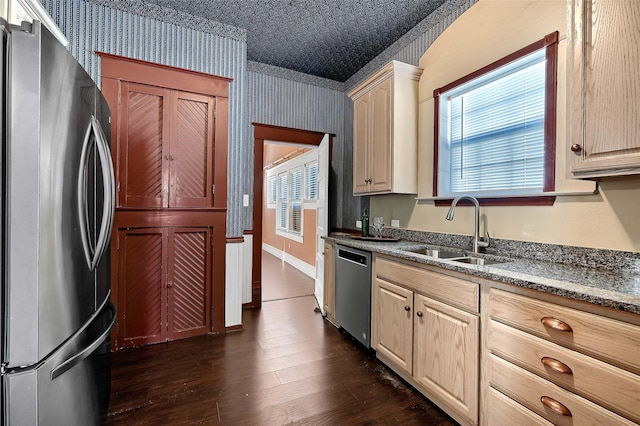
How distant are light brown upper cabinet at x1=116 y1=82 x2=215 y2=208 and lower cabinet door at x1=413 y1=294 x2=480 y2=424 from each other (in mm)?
2152

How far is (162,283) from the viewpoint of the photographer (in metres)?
2.76

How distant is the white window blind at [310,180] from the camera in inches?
217

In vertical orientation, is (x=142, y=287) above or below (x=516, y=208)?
below

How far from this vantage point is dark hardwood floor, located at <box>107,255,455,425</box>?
5.83 ft

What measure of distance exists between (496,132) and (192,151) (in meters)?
2.58

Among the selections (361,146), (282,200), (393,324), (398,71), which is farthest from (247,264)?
(282,200)

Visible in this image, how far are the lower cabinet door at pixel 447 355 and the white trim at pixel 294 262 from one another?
344 cm

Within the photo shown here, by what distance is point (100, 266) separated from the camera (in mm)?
1530

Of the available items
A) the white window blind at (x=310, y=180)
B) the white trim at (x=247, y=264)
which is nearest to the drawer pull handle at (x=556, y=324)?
the white trim at (x=247, y=264)

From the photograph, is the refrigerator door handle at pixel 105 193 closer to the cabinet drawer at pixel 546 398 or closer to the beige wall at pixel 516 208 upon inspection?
the cabinet drawer at pixel 546 398

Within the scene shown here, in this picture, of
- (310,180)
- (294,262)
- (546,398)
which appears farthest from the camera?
(294,262)

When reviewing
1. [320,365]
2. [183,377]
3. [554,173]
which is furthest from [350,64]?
[183,377]

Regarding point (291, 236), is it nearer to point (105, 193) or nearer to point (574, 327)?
point (105, 193)

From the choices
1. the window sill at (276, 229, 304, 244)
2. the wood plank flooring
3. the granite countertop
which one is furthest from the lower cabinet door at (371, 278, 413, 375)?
the window sill at (276, 229, 304, 244)
